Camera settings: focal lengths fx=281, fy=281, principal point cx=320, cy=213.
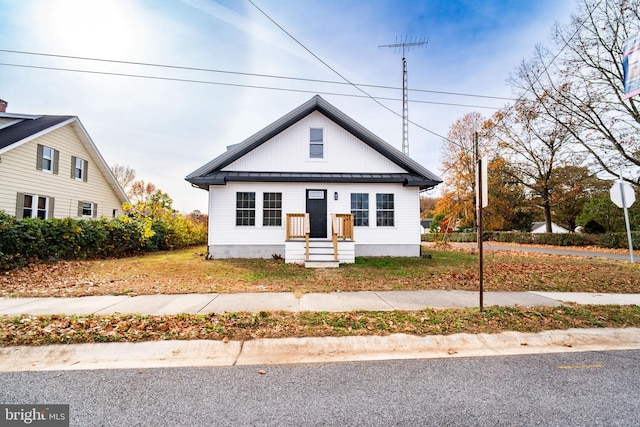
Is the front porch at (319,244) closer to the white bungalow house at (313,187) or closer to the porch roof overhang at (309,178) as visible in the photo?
the white bungalow house at (313,187)

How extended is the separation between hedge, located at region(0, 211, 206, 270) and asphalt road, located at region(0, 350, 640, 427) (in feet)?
27.0

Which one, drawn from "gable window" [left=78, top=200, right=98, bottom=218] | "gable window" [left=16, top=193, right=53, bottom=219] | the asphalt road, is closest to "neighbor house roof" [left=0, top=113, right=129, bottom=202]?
"gable window" [left=78, top=200, right=98, bottom=218]

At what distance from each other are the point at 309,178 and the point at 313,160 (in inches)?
44.2

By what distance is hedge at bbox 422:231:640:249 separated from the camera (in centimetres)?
1758

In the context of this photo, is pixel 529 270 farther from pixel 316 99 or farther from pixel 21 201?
pixel 21 201

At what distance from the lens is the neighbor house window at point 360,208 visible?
1261 cm

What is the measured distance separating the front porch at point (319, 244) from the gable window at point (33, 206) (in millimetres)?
13196

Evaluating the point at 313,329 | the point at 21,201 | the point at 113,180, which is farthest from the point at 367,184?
the point at 113,180

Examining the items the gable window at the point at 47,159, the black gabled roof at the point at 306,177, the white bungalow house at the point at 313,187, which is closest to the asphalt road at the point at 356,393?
the white bungalow house at the point at 313,187

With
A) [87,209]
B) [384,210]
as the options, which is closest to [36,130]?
[87,209]

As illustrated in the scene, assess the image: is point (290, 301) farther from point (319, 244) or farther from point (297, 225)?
point (297, 225)

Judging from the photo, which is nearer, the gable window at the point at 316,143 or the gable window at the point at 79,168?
the gable window at the point at 316,143

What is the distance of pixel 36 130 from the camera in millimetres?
14281

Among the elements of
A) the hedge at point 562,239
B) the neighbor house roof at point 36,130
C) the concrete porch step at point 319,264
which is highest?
the neighbor house roof at point 36,130
